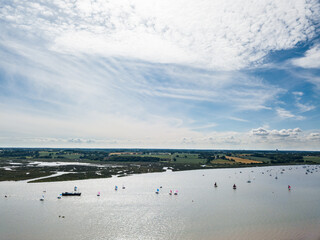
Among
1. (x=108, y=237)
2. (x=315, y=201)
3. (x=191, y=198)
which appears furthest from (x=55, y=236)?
(x=315, y=201)

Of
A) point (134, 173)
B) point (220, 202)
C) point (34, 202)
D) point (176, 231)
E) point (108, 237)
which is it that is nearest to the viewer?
point (108, 237)

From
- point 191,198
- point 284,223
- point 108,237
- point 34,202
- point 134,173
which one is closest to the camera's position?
point 108,237

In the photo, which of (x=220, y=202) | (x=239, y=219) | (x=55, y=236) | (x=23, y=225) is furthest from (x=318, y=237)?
(x=23, y=225)

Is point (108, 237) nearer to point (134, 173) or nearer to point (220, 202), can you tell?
point (220, 202)

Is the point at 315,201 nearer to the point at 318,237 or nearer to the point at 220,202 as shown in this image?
the point at 220,202

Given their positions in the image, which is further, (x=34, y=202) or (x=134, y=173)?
(x=134, y=173)

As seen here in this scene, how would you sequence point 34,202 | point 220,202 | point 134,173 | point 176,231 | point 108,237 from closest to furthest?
point 108,237 → point 176,231 → point 34,202 → point 220,202 → point 134,173
